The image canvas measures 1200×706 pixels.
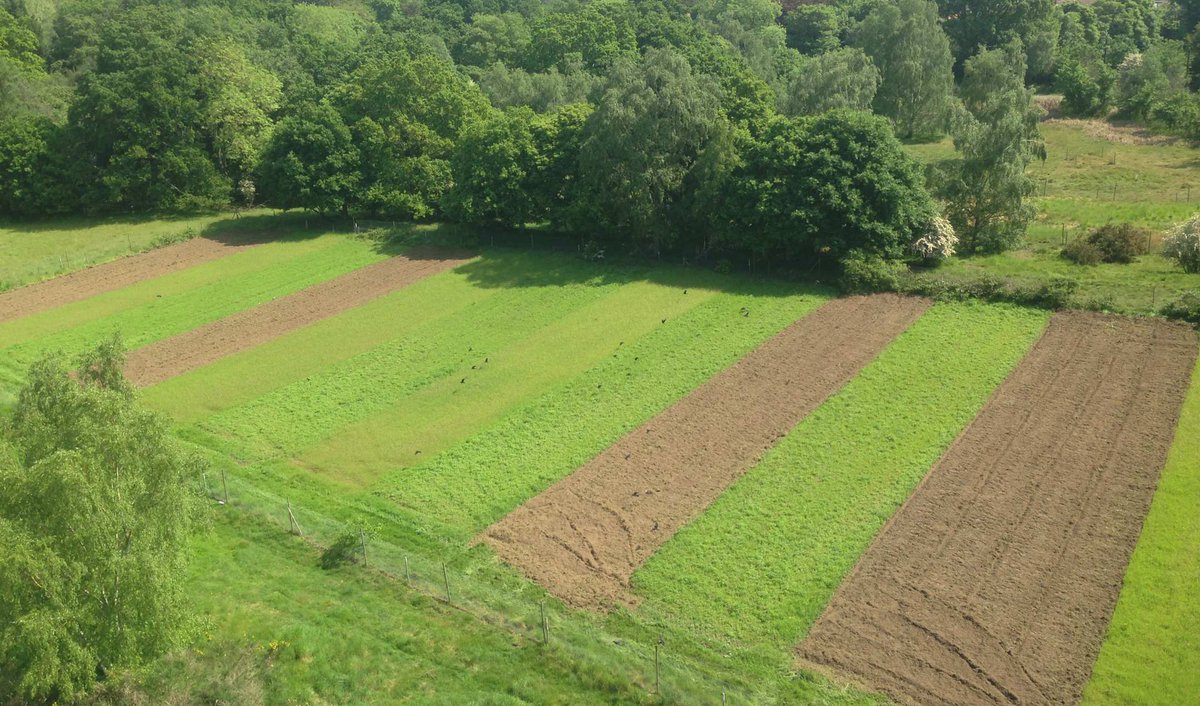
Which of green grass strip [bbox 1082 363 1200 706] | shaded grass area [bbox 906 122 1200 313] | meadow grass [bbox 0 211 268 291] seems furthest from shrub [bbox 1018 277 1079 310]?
meadow grass [bbox 0 211 268 291]

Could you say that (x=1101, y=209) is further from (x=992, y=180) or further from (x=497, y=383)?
(x=497, y=383)

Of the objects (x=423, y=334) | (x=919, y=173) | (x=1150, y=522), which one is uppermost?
(x=919, y=173)

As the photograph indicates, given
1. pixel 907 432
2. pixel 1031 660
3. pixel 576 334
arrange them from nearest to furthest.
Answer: pixel 1031 660, pixel 907 432, pixel 576 334

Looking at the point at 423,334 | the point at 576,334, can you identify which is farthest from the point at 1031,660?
the point at 423,334

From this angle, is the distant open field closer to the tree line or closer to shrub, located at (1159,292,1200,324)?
shrub, located at (1159,292,1200,324)

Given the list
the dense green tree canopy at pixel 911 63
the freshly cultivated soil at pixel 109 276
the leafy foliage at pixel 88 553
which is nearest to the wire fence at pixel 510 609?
the leafy foliage at pixel 88 553

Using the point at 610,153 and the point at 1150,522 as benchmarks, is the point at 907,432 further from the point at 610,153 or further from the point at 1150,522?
the point at 610,153
